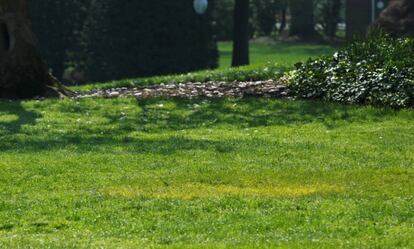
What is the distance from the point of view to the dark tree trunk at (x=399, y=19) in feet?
61.3

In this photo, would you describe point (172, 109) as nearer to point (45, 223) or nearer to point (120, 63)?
point (45, 223)

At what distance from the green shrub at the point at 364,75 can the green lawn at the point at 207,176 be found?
19.8 inches

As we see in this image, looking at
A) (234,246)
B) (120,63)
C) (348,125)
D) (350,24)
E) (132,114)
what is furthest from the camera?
(350,24)

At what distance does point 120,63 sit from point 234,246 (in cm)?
1923

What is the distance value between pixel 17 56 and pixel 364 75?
5.00 meters

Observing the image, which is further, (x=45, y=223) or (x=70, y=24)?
(x=70, y=24)

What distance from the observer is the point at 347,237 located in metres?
6.97

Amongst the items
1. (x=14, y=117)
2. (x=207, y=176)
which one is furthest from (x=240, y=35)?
(x=207, y=176)

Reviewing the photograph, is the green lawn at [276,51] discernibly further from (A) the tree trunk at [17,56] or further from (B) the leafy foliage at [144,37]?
(A) the tree trunk at [17,56]

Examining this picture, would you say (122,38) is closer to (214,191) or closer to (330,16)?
(214,191)

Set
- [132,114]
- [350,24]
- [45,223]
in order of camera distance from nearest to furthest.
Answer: [45,223] → [132,114] → [350,24]

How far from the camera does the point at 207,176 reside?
9234 millimetres

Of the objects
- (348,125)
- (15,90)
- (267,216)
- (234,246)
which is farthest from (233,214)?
(15,90)

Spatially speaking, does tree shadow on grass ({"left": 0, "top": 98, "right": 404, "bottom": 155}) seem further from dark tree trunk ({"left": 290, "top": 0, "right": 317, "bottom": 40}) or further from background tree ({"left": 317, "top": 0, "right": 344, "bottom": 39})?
background tree ({"left": 317, "top": 0, "right": 344, "bottom": 39})
